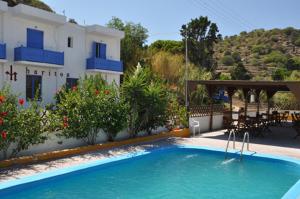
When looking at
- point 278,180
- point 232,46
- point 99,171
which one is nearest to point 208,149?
point 278,180

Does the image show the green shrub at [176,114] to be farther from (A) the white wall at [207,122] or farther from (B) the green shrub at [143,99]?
(B) the green shrub at [143,99]

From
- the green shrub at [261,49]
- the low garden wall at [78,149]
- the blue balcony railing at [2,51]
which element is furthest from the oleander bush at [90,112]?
the green shrub at [261,49]

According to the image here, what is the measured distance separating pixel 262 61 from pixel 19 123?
3258 inches

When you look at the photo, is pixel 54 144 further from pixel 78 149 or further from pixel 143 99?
pixel 143 99

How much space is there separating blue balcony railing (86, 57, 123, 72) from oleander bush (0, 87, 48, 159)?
55.4ft

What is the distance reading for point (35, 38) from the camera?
22781mm

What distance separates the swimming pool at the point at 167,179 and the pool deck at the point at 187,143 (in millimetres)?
519

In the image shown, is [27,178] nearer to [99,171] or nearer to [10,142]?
[10,142]

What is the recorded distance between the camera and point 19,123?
9172mm

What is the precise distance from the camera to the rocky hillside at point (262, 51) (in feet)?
252

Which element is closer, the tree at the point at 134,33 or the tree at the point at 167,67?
the tree at the point at 167,67

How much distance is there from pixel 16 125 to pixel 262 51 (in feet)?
304

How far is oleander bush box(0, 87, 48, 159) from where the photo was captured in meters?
8.84

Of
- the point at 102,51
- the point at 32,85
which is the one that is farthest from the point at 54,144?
the point at 102,51
